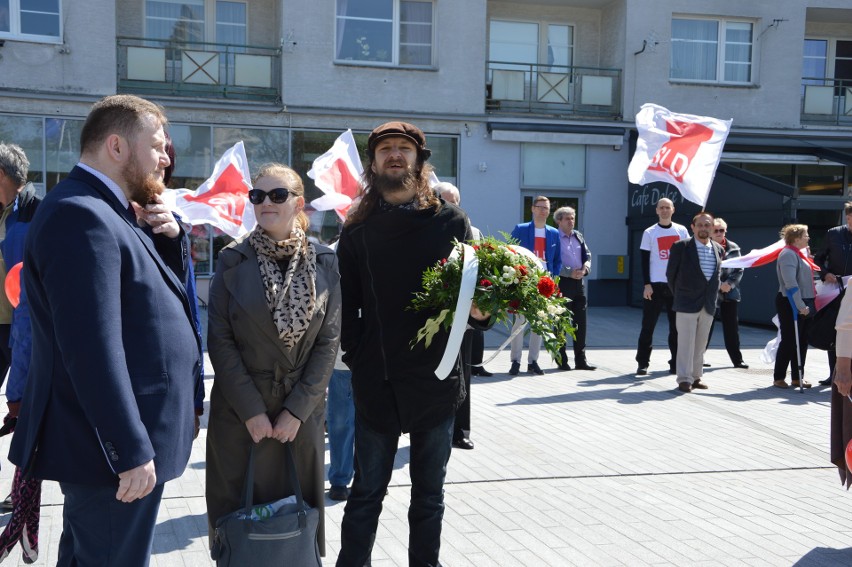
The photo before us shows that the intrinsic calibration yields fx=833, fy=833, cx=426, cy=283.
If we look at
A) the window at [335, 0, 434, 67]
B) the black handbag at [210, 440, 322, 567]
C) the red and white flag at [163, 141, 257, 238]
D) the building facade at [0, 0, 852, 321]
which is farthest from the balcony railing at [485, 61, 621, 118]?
the black handbag at [210, 440, 322, 567]

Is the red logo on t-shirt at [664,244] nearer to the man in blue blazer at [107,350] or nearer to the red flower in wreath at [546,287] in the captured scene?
the red flower in wreath at [546,287]

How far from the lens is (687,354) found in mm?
9734

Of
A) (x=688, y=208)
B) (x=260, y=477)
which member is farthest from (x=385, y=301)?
(x=688, y=208)

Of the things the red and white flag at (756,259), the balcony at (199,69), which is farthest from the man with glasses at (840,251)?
the balcony at (199,69)

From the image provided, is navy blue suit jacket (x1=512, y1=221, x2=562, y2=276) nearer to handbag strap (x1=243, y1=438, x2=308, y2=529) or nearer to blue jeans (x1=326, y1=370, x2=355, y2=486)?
blue jeans (x1=326, y1=370, x2=355, y2=486)

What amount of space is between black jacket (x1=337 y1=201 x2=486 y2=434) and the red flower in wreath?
450 millimetres

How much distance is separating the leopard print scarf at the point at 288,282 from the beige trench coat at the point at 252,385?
0.11 ft

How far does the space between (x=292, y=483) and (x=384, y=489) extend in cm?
44

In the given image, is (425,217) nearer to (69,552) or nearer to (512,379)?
(69,552)

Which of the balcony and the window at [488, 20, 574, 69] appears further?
the window at [488, 20, 574, 69]

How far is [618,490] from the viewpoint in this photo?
5.75 m

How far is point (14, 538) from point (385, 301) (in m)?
2.23

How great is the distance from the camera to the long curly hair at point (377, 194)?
3.75m

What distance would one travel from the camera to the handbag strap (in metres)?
3.36
